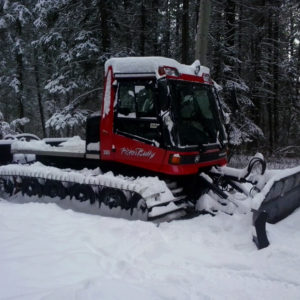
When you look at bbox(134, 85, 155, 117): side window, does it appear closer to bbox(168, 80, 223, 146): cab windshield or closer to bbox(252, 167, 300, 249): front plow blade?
bbox(168, 80, 223, 146): cab windshield

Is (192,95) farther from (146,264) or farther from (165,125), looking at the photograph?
(146,264)

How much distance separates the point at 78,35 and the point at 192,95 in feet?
32.5

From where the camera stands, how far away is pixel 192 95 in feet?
21.2

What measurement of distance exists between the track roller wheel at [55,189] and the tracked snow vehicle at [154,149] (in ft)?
0.07

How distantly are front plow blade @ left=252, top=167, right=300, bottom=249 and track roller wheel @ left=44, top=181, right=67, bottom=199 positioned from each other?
145 inches

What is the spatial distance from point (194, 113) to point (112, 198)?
2.12 meters

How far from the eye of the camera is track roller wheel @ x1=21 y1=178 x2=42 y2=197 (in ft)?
24.1

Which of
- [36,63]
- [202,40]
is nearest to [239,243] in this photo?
[202,40]

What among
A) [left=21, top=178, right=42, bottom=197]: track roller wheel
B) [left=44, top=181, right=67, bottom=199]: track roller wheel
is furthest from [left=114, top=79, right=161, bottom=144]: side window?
[left=21, top=178, right=42, bottom=197]: track roller wheel

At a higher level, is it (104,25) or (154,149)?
(104,25)

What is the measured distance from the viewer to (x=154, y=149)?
5961mm

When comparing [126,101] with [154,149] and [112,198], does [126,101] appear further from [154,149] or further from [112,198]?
[112,198]

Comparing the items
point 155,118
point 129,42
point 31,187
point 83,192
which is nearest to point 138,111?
point 155,118

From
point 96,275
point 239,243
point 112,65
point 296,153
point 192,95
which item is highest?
point 112,65
